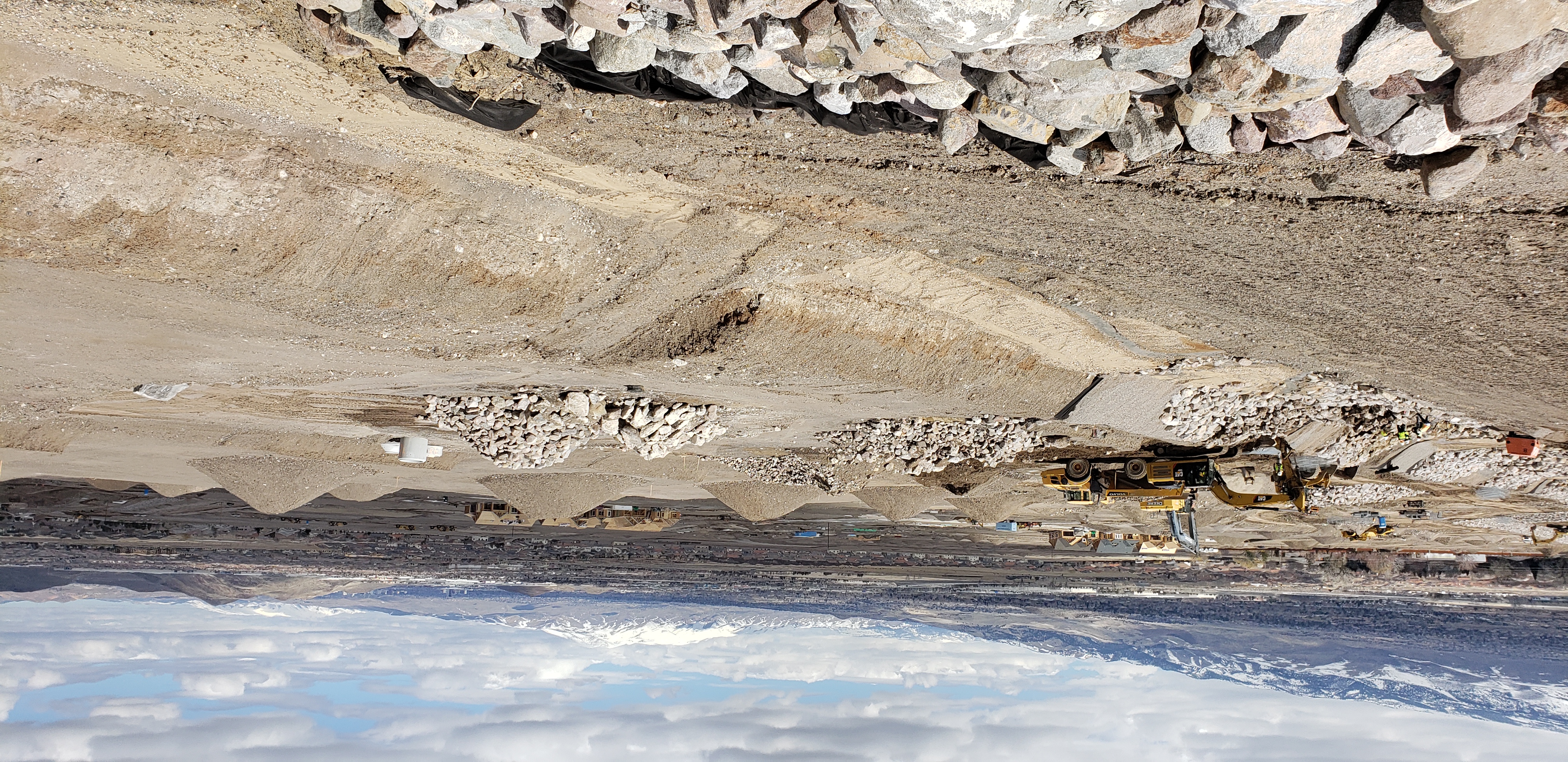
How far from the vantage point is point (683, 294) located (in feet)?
13.1

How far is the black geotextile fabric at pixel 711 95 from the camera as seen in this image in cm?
263

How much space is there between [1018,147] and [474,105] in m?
1.79

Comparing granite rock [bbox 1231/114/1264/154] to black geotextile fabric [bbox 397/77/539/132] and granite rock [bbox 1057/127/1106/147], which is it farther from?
black geotextile fabric [bbox 397/77/539/132]

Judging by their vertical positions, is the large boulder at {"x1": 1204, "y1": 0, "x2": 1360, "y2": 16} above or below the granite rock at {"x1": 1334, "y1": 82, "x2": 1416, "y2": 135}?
above

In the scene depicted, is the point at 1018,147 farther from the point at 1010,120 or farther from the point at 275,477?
the point at 275,477

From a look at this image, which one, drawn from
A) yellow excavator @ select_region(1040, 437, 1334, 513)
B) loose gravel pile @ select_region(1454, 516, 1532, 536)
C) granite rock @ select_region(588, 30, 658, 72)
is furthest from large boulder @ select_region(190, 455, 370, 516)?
loose gravel pile @ select_region(1454, 516, 1532, 536)

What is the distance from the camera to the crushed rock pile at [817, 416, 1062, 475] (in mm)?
5633

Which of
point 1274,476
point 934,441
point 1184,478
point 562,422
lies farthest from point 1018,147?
point 1274,476

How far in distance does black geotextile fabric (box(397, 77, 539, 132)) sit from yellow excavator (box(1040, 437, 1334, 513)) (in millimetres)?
4705

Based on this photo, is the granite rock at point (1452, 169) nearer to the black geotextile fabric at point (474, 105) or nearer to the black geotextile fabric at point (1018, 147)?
the black geotextile fabric at point (1018, 147)

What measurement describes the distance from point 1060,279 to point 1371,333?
1.49m

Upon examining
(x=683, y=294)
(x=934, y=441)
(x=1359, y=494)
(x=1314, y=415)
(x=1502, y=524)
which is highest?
(x=683, y=294)

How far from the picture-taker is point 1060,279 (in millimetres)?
3705

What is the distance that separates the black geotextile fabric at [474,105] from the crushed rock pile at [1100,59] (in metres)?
0.07
